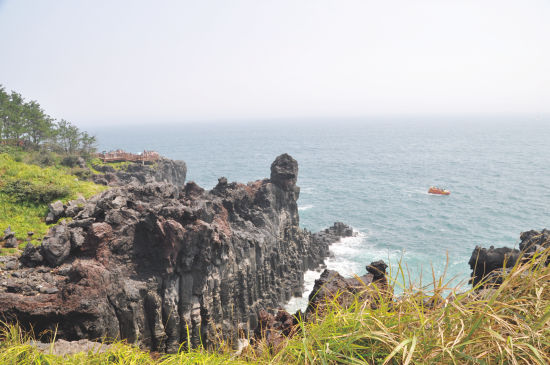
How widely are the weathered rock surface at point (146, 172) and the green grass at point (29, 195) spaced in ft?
38.5

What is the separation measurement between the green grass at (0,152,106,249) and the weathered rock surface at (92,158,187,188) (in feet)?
38.5

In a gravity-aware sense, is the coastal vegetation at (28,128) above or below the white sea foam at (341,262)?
above

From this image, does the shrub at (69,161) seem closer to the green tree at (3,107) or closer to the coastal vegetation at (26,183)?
the coastal vegetation at (26,183)

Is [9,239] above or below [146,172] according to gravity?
below

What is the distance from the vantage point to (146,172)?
176 ft

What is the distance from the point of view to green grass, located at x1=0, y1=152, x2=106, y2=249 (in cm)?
1980

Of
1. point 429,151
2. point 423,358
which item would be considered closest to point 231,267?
point 423,358

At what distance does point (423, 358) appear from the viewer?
3.22 m

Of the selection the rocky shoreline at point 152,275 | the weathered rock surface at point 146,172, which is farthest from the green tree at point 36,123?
the rocky shoreline at point 152,275

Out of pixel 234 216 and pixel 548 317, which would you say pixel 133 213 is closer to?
pixel 234 216

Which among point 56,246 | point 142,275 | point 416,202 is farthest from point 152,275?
point 416,202

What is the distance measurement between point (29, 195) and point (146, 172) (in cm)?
3180

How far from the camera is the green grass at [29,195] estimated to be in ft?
65.0

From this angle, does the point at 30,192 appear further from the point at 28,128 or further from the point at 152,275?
the point at 28,128
